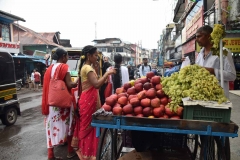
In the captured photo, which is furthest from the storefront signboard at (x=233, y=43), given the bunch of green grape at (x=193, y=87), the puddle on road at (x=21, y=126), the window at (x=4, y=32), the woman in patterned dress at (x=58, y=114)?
the window at (x=4, y=32)

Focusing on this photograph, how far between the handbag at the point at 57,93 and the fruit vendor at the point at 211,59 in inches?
87.7

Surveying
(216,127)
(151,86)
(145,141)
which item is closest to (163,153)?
(145,141)

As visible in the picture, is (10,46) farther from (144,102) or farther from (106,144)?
(144,102)

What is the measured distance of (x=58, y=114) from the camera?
3963 millimetres

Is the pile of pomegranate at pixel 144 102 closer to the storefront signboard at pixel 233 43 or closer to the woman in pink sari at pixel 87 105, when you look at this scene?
the woman in pink sari at pixel 87 105

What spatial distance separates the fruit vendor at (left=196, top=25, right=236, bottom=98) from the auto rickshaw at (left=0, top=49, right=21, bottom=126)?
5.35m

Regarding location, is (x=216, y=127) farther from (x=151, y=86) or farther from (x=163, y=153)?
(x=163, y=153)

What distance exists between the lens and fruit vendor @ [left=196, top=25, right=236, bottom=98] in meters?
2.95

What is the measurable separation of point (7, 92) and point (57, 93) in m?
3.54

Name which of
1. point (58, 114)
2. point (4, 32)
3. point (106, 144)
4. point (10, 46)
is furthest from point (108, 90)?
point (4, 32)

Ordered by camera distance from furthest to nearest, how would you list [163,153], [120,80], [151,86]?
1. [120,80]
2. [163,153]
3. [151,86]

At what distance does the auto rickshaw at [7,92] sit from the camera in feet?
20.9

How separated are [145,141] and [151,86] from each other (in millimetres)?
728

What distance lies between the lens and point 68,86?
396 cm
